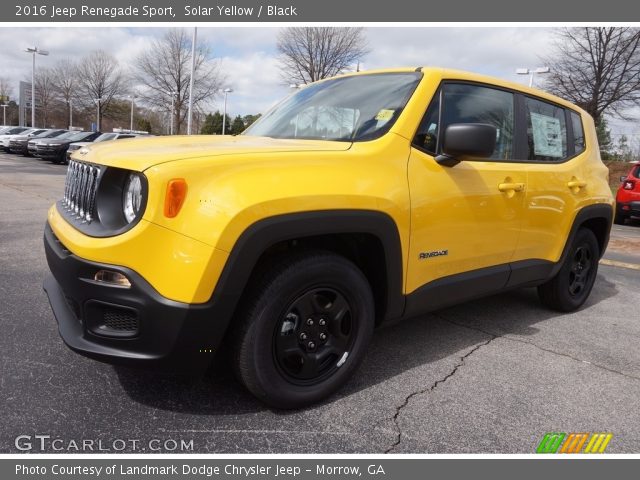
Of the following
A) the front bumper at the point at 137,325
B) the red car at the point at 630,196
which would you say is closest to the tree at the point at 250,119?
the front bumper at the point at 137,325

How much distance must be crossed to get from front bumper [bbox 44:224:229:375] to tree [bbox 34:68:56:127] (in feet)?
206

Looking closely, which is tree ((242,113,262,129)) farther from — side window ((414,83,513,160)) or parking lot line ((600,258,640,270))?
parking lot line ((600,258,640,270))

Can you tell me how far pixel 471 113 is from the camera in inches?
127

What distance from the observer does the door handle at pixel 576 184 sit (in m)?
3.90

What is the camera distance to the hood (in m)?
2.20

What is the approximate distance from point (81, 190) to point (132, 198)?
1.91 feet

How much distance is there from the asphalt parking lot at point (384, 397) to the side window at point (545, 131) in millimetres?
1352

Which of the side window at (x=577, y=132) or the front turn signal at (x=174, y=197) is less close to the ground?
the side window at (x=577, y=132)

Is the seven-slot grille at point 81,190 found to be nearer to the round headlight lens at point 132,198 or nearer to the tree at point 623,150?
the round headlight lens at point 132,198

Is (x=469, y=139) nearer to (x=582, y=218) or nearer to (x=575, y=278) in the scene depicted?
(x=582, y=218)

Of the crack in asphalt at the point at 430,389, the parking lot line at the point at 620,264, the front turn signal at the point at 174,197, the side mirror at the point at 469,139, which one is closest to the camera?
the front turn signal at the point at 174,197

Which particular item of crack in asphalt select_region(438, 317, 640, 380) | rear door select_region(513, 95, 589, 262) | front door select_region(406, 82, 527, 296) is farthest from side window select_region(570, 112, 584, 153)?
crack in asphalt select_region(438, 317, 640, 380)
